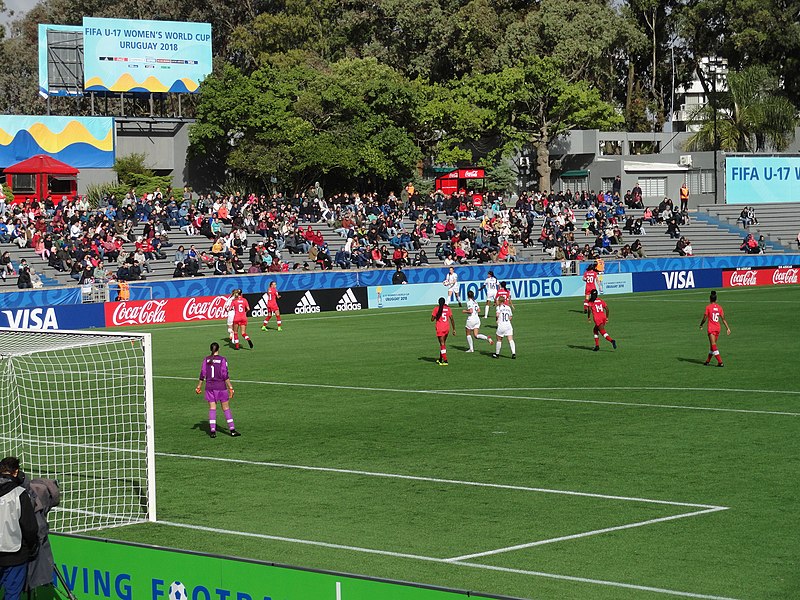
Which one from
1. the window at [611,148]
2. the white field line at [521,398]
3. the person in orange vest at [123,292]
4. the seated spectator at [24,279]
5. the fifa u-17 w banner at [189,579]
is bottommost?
the white field line at [521,398]

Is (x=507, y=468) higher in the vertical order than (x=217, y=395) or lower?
lower

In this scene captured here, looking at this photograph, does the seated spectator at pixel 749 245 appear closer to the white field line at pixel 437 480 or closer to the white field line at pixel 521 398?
the white field line at pixel 521 398

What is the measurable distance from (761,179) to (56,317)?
160 feet

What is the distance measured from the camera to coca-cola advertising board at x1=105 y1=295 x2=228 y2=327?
140 feet

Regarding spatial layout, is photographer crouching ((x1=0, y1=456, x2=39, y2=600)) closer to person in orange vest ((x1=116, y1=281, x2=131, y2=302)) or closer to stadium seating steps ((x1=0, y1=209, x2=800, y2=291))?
person in orange vest ((x1=116, y1=281, x2=131, y2=302))

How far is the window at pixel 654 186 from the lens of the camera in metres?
78.6

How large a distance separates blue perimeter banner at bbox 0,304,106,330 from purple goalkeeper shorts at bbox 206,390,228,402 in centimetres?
1901

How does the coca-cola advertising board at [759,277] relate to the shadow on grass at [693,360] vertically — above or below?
above

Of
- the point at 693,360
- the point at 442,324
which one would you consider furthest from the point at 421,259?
the point at 693,360

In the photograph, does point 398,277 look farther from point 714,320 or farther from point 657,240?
point 714,320

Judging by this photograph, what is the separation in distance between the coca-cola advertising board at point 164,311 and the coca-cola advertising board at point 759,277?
25.6m

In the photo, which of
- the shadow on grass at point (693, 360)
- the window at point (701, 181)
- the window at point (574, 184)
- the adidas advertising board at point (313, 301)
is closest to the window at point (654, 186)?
the window at point (701, 181)

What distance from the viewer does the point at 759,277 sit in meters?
58.4

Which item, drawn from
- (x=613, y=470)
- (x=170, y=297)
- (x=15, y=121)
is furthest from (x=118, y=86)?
(x=613, y=470)
